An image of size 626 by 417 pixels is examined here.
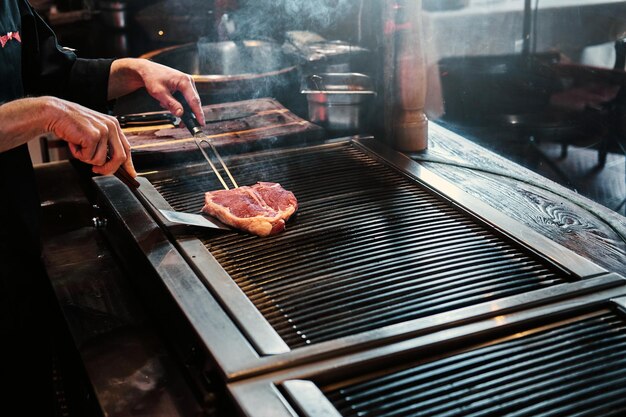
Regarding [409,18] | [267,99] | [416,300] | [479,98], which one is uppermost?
[409,18]

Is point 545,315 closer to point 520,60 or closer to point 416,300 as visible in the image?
point 416,300

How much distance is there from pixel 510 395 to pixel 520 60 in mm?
5483

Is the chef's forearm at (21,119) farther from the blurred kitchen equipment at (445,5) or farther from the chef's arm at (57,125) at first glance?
the blurred kitchen equipment at (445,5)

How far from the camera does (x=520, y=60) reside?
6523 millimetres

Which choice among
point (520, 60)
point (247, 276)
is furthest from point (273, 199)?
point (520, 60)

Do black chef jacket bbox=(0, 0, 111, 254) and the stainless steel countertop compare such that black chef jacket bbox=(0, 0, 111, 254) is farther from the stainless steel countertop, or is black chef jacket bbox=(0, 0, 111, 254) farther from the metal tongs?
the metal tongs

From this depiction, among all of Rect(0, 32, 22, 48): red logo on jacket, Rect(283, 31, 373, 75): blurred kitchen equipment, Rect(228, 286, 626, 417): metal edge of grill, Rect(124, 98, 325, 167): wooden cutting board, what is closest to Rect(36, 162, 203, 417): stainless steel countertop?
Rect(228, 286, 626, 417): metal edge of grill

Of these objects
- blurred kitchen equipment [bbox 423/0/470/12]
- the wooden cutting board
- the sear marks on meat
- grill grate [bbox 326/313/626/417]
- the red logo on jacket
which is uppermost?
the red logo on jacket

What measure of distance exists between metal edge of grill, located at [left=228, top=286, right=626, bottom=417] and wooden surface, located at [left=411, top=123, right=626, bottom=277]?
15.5 inches

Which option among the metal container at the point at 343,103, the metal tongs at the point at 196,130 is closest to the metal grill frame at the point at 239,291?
the metal tongs at the point at 196,130

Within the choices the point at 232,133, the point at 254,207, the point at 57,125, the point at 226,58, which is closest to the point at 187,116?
the point at 232,133

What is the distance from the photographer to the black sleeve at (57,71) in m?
2.85

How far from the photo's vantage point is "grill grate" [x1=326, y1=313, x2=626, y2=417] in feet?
5.27

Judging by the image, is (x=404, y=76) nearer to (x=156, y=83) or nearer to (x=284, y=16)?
(x=156, y=83)
